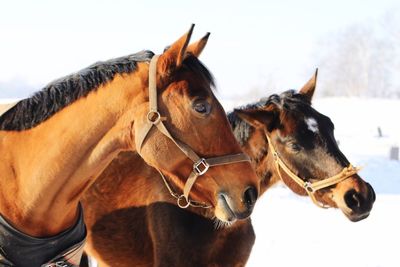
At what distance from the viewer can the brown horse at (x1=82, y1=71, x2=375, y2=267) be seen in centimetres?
421

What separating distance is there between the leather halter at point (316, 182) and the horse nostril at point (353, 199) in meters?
0.13

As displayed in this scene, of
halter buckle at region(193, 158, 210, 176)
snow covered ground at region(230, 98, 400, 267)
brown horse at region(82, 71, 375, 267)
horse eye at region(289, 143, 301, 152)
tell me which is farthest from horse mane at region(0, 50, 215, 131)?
snow covered ground at region(230, 98, 400, 267)

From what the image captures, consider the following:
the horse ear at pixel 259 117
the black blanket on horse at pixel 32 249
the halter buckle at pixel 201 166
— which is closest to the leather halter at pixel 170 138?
the halter buckle at pixel 201 166

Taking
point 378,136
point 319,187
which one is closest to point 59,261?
point 319,187

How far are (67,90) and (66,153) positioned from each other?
358 millimetres

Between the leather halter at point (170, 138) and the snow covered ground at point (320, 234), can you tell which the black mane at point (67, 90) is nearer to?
the leather halter at point (170, 138)

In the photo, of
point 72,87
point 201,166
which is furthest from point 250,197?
point 72,87

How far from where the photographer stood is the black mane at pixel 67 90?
115 inches

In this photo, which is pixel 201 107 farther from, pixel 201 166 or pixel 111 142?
pixel 111 142

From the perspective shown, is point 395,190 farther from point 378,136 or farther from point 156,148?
point 378,136

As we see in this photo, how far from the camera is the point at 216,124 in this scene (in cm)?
281

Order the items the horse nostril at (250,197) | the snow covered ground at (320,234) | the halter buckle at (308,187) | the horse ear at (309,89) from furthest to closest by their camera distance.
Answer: the snow covered ground at (320,234) < the horse ear at (309,89) < the halter buckle at (308,187) < the horse nostril at (250,197)

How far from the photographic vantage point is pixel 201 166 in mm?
2764

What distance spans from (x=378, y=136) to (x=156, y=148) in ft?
84.9
